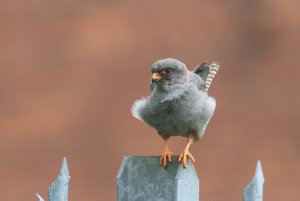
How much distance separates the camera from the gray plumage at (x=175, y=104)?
5.85 ft

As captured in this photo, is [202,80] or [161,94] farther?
[202,80]

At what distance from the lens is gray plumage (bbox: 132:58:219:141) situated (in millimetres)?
1782

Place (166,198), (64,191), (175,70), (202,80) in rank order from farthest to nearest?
1. (202,80)
2. (175,70)
3. (64,191)
4. (166,198)

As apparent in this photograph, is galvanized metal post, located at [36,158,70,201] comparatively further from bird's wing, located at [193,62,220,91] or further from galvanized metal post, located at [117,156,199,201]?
bird's wing, located at [193,62,220,91]

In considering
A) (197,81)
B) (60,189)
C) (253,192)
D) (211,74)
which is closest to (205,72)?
(211,74)

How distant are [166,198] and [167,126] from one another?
32cm

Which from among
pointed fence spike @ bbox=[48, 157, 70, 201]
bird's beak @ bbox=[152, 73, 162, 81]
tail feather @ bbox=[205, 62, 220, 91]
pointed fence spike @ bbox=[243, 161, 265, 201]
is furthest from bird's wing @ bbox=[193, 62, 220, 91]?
pointed fence spike @ bbox=[48, 157, 70, 201]

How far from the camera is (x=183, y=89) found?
1825mm

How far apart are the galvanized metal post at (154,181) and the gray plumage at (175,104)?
21 centimetres

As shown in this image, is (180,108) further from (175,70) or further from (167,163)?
(167,163)

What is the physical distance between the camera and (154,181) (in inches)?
61.5

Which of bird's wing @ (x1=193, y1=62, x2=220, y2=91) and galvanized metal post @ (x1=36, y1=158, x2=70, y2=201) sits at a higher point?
bird's wing @ (x1=193, y1=62, x2=220, y2=91)

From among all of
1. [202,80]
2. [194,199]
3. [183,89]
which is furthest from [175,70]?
[194,199]

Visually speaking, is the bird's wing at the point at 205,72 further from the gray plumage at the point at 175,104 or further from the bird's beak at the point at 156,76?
the bird's beak at the point at 156,76
